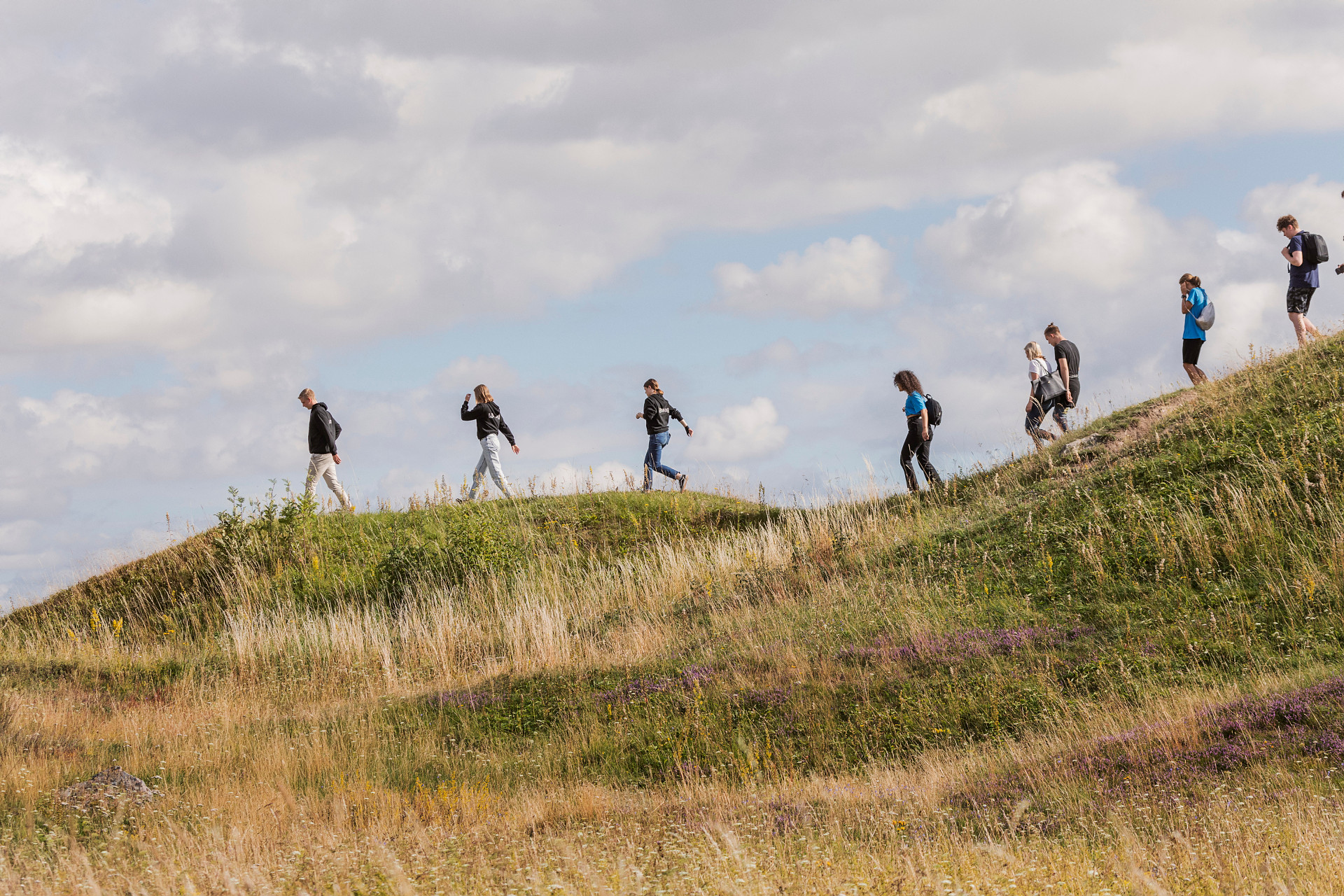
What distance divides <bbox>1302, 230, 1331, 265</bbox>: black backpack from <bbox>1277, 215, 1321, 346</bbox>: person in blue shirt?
6 cm

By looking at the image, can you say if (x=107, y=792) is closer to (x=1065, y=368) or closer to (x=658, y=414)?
(x=658, y=414)

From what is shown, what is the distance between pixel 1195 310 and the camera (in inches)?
699

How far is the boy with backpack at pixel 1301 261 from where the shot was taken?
663 inches

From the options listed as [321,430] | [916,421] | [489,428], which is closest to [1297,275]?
[916,421]

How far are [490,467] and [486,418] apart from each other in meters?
1.21

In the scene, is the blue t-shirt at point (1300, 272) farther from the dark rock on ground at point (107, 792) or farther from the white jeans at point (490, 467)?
the dark rock on ground at point (107, 792)

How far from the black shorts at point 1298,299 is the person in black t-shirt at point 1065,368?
12.0 feet

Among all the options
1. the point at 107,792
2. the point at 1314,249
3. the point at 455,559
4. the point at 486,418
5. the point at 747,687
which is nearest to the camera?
the point at 107,792

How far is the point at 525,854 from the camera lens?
245 inches

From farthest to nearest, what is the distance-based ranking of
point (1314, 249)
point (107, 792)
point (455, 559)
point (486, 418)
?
1. point (486, 418)
2. point (455, 559)
3. point (1314, 249)
4. point (107, 792)

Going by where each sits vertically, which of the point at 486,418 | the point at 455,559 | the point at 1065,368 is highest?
the point at 486,418

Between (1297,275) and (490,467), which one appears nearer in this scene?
(1297,275)

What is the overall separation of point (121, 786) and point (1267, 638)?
1147cm

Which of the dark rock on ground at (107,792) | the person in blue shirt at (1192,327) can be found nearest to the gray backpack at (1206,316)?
the person in blue shirt at (1192,327)
